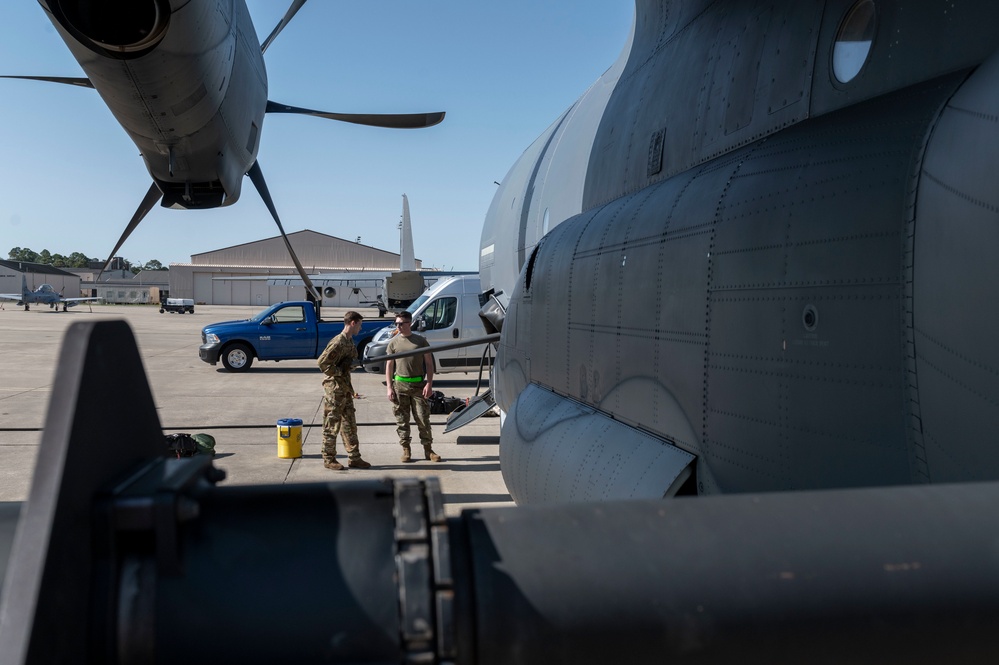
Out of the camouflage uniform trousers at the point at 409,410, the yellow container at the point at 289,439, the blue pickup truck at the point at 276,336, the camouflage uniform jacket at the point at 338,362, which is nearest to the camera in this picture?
the camouflage uniform jacket at the point at 338,362

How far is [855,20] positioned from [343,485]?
2.68 meters

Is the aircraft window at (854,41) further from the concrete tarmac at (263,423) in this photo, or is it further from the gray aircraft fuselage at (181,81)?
the gray aircraft fuselage at (181,81)

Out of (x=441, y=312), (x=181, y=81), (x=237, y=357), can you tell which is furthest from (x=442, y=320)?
(x=181, y=81)

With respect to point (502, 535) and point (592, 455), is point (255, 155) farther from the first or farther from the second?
point (502, 535)

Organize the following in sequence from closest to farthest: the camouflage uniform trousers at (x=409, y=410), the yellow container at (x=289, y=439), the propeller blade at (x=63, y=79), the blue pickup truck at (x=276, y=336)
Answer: the propeller blade at (x=63, y=79) → the yellow container at (x=289, y=439) → the camouflage uniform trousers at (x=409, y=410) → the blue pickup truck at (x=276, y=336)

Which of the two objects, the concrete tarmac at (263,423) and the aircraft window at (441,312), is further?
the aircraft window at (441,312)

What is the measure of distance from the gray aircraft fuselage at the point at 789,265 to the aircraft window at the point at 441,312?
526 inches

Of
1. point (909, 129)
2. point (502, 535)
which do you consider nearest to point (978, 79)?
point (909, 129)

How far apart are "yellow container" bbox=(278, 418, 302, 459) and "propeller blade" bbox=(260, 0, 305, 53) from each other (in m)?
5.17

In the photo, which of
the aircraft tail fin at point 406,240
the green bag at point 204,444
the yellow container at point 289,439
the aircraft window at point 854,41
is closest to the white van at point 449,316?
the yellow container at point 289,439

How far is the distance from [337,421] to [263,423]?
356 cm

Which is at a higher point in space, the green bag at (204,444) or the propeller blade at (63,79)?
the propeller blade at (63,79)

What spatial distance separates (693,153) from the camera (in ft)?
13.1

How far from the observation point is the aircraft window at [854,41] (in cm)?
A: 286
